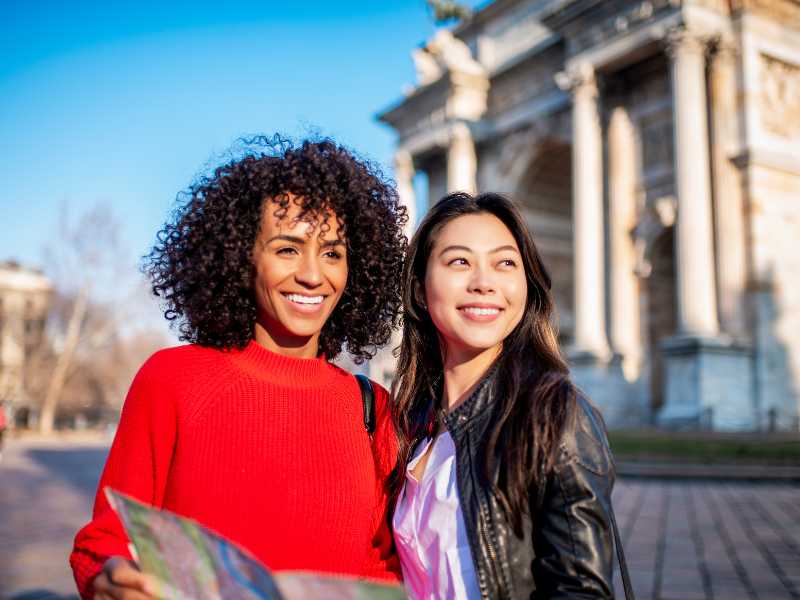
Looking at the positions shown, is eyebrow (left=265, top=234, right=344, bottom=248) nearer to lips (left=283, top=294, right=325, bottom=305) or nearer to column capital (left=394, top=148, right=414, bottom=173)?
lips (left=283, top=294, right=325, bottom=305)

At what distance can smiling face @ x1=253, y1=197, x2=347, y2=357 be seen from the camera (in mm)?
2211

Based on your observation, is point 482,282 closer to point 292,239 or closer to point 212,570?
point 292,239

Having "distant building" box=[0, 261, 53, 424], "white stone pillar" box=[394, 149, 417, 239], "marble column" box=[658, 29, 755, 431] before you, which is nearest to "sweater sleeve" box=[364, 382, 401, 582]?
"marble column" box=[658, 29, 755, 431]

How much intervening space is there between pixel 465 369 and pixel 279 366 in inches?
22.8

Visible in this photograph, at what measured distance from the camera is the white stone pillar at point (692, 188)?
19.0 meters

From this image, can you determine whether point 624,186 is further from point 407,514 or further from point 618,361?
point 407,514

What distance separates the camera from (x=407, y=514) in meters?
2.15

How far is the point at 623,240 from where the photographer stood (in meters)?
22.5

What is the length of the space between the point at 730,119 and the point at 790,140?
2077 mm

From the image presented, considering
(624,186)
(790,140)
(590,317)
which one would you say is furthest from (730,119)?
(590,317)

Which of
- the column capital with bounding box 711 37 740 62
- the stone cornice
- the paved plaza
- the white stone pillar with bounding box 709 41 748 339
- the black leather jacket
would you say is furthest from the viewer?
the stone cornice

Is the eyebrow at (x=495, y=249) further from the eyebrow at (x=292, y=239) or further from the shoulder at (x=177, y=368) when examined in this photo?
the shoulder at (x=177, y=368)

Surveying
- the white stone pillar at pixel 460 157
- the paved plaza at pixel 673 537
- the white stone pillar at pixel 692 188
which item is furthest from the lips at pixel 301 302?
the white stone pillar at pixel 460 157

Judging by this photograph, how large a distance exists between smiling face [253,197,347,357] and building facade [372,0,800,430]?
16842 millimetres
